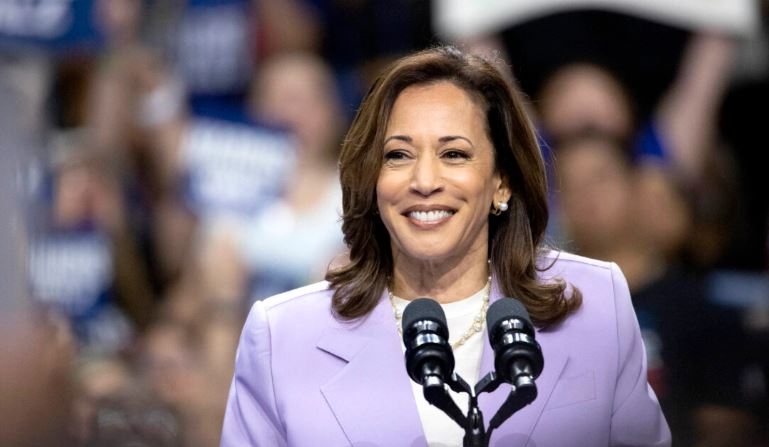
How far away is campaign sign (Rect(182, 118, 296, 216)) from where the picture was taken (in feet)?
19.5

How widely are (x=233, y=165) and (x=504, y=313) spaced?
13.5 feet

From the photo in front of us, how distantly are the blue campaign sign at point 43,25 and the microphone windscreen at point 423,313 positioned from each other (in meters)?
3.01

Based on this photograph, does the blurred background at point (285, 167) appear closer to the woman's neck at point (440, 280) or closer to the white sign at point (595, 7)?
the white sign at point (595, 7)

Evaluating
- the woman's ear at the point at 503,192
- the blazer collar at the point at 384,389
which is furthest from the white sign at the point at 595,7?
the blazer collar at the point at 384,389

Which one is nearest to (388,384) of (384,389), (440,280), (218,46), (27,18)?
(384,389)

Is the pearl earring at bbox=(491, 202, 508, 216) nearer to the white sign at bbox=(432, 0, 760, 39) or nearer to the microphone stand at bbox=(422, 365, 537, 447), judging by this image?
the microphone stand at bbox=(422, 365, 537, 447)

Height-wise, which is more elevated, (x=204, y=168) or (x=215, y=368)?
(x=204, y=168)

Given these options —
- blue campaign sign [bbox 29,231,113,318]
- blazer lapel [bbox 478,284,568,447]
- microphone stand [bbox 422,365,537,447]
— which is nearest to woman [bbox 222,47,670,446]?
blazer lapel [bbox 478,284,568,447]

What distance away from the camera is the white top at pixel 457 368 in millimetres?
2488

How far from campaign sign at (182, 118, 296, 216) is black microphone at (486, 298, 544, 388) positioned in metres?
3.84

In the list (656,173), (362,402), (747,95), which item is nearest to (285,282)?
(656,173)

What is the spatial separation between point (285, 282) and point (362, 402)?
3.29 m

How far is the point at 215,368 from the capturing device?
19.5ft

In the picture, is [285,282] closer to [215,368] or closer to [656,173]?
[215,368]
